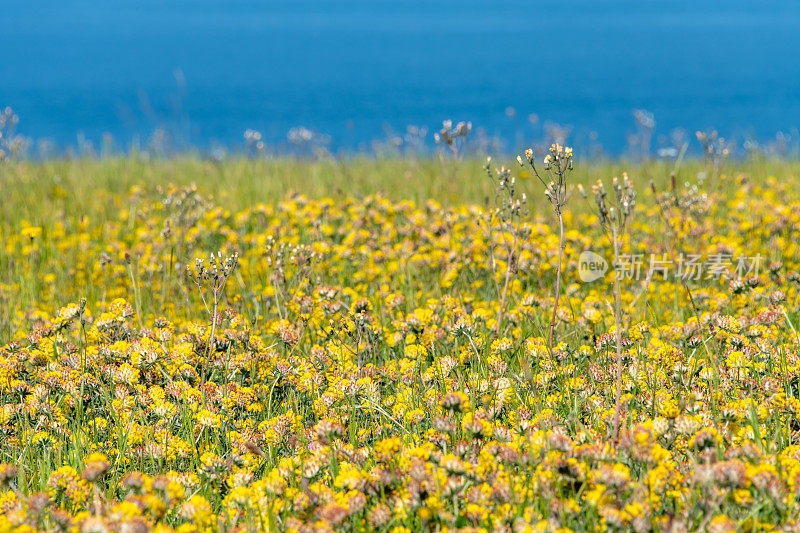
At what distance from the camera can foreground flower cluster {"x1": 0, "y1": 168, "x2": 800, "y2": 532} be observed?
238 cm

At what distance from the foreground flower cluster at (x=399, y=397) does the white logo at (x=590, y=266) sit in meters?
0.06

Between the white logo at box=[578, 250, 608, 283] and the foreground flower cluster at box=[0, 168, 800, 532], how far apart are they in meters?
0.06

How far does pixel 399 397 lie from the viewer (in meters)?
3.34

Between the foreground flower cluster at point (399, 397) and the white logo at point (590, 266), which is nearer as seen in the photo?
the foreground flower cluster at point (399, 397)

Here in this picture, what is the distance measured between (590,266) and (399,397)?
298 cm

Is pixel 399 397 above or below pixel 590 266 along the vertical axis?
below

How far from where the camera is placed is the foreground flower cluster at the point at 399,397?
7.80 ft

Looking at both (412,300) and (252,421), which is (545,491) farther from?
(412,300)

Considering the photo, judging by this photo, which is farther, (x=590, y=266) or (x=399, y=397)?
(x=590, y=266)

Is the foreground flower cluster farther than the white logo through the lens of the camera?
No

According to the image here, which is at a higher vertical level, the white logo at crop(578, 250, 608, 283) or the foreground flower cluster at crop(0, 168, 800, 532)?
the white logo at crop(578, 250, 608, 283)

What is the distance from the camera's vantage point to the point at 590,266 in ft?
19.1

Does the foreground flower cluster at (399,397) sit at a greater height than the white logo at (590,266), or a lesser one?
lesser

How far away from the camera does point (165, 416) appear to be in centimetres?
326
